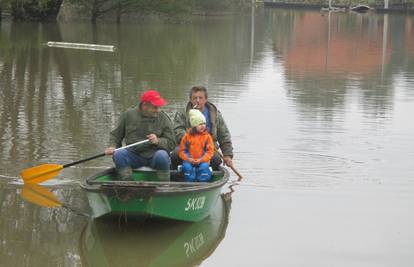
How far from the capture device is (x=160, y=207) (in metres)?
8.38

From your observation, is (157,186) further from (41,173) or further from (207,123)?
(41,173)

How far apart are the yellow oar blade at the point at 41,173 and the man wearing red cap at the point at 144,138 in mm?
908

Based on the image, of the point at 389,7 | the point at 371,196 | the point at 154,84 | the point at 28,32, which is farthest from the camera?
the point at 389,7

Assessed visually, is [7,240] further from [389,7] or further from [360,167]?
[389,7]

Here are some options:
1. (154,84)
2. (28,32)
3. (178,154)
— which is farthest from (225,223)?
(28,32)

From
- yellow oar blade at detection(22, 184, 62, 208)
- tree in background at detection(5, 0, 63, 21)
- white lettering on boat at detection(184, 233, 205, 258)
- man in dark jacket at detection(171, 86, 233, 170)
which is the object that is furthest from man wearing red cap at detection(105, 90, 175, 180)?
tree in background at detection(5, 0, 63, 21)

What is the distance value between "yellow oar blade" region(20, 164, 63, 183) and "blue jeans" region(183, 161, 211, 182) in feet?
4.93

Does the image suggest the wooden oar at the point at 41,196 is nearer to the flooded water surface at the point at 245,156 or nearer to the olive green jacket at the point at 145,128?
the flooded water surface at the point at 245,156

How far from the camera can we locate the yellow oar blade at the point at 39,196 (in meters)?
9.88

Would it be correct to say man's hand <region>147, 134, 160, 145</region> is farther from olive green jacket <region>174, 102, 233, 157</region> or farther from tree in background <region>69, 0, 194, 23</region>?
tree in background <region>69, 0, 194, 23</region>

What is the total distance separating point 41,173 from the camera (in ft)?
32.8

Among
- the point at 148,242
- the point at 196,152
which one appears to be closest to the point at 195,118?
the point at 196,152

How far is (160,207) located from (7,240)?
5.05 ft

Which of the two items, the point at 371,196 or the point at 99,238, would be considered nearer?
the point at 99,238
